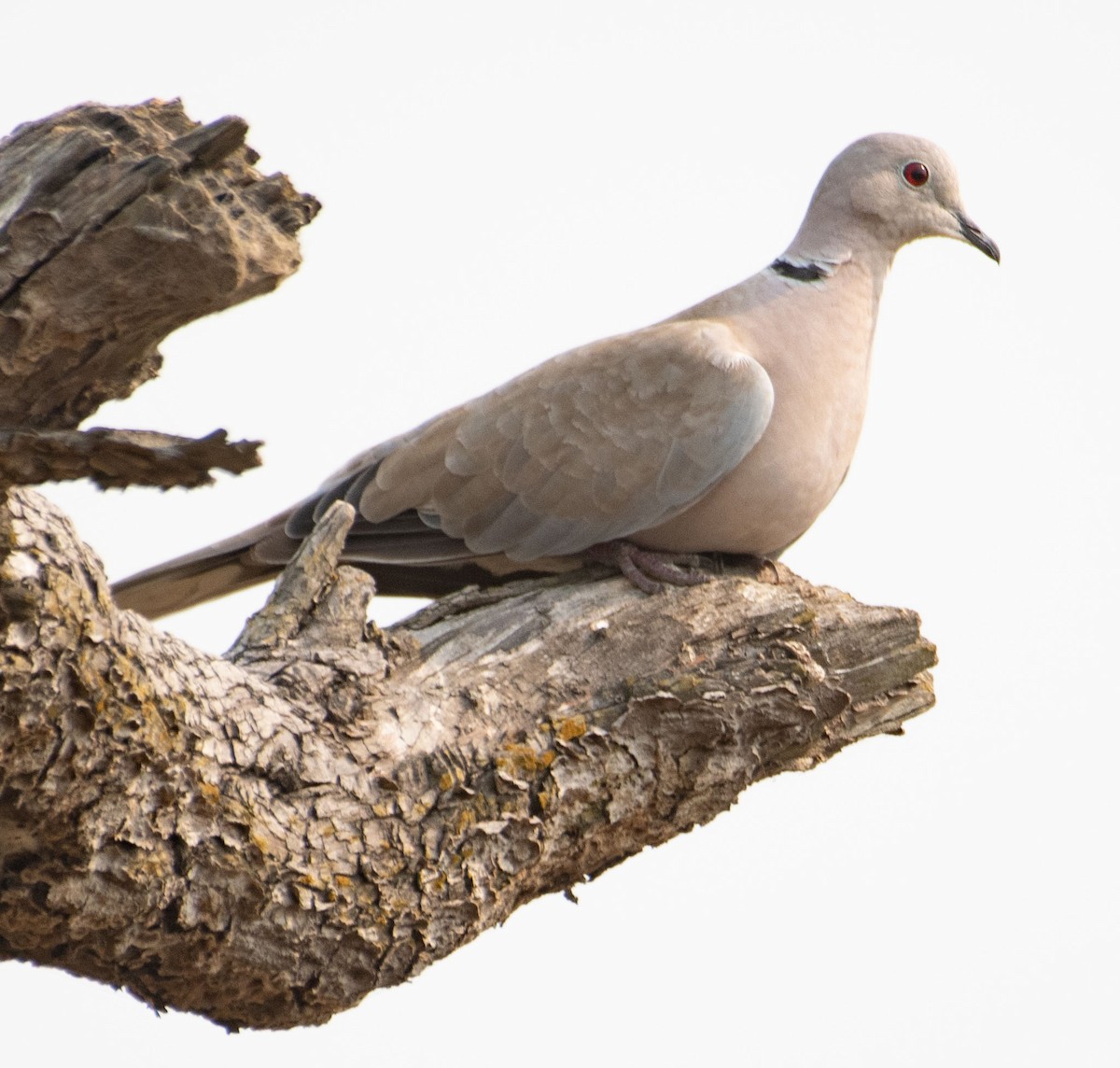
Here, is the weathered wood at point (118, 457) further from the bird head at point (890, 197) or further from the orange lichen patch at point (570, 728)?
the bird head at point (890, 197)

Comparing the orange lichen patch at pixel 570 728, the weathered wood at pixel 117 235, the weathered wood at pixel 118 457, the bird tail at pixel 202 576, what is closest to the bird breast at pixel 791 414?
the orange lichen patch at pixel 570 728

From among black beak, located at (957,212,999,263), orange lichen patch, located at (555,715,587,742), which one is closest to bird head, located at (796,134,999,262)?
black beak, located at (957,212,999,263)

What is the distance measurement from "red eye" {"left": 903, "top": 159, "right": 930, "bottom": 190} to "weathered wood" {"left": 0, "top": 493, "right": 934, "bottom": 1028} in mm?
1444

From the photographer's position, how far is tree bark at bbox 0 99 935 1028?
8.36 feet

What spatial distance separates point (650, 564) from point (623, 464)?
277 millimetres

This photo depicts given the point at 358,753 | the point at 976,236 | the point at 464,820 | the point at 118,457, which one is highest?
the point at 976,236

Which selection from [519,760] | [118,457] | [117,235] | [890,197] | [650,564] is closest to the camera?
[118,457]

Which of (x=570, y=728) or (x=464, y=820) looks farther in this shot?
(x=570, y=728)

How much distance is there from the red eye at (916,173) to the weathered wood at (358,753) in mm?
1444

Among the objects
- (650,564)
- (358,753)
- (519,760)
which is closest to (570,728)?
(519,760)

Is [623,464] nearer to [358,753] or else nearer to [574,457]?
[574,457]

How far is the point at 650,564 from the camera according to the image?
155 inches

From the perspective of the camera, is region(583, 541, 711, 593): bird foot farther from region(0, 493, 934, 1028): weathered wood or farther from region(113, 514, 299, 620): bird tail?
region(113, 514, 299, 620): bird tail

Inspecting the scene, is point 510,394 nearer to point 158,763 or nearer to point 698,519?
point 698,519
